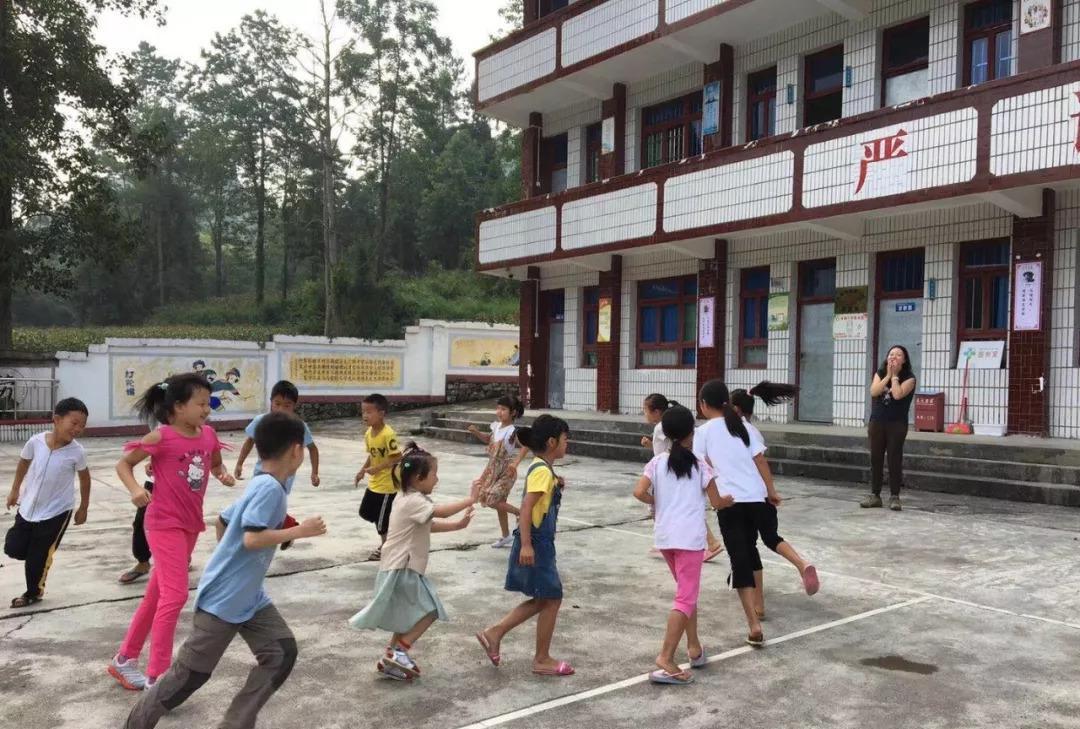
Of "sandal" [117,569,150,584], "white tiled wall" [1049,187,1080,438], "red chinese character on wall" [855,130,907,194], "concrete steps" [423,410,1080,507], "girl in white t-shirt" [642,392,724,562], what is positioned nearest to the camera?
"sandal" [117,569,150,584]

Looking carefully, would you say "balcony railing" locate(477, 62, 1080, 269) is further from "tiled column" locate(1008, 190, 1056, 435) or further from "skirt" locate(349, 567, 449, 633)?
"skirt" locate(349, 567, 449, 633)

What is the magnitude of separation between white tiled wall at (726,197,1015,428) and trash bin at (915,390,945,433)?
0.14 metres

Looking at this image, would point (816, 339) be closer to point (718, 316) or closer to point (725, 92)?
point (718, 316)

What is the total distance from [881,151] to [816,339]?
337 centimetres

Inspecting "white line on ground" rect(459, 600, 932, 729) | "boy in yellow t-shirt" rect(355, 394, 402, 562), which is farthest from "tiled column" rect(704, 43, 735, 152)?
"white line on ground" rect(459, 600, 932, 729)

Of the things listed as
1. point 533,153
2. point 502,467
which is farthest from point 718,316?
point 502,467

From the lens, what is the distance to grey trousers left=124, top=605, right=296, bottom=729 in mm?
3041

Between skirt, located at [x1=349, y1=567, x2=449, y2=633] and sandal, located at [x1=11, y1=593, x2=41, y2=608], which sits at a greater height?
skirt, located at [x1=349, y1=567, x2=449, y2=633]

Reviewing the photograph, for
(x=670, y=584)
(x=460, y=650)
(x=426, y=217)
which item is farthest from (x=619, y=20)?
(x=426, y=217)

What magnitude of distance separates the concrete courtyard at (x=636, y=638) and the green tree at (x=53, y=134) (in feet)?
45.7

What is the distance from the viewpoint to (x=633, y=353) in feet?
55.8

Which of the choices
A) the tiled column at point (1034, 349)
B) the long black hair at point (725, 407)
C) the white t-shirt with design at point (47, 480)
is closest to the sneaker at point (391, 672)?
the long black hair at point (725, 407)

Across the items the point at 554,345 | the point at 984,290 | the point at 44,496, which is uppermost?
the point at 984,290

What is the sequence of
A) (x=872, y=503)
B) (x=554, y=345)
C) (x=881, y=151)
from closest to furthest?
(x=872, y=503) < (x=881, y=151) < (x=554, y=345)
